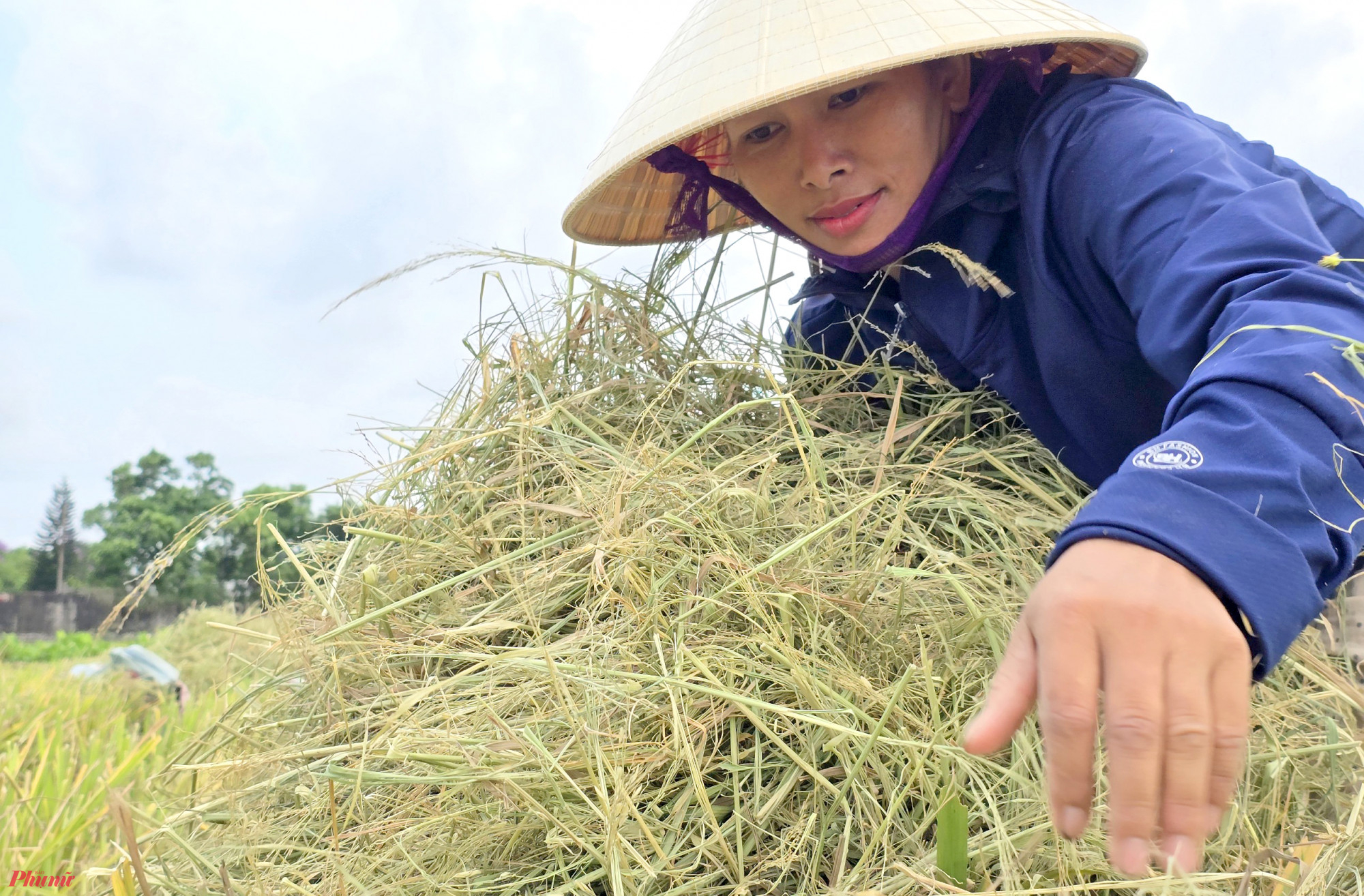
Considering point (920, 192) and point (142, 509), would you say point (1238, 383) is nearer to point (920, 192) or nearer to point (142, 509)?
point (920, 192)

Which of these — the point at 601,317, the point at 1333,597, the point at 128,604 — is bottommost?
the point at 128,604

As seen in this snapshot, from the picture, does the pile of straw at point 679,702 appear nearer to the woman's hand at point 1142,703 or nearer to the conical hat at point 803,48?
the woman's hand at point 1142,703

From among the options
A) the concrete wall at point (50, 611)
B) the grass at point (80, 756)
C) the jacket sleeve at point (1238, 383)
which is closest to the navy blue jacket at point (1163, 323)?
the jacket sleeve at point (1238, 383)

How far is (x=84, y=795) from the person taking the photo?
1316 millimetres

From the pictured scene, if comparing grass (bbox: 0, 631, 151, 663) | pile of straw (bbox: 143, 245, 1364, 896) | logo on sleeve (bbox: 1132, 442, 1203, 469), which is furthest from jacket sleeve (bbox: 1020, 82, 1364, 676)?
grass (bbox: 0, 631, 151, 663)

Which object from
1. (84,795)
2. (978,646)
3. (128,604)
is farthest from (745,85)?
(84,795)

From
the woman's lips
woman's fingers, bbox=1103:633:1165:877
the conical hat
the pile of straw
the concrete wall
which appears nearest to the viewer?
woman's fingers, bbox=1103:633:1165:877

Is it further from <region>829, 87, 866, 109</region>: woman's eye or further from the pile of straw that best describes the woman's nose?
the pile of straw

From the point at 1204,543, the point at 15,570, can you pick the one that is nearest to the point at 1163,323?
the point at 1204,543

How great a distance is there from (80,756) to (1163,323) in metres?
1.87

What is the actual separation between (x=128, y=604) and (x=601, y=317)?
2.17ft

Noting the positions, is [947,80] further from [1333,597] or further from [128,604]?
[128,604]

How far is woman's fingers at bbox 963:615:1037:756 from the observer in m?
0.47

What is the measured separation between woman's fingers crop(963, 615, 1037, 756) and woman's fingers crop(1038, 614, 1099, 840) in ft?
0.06
